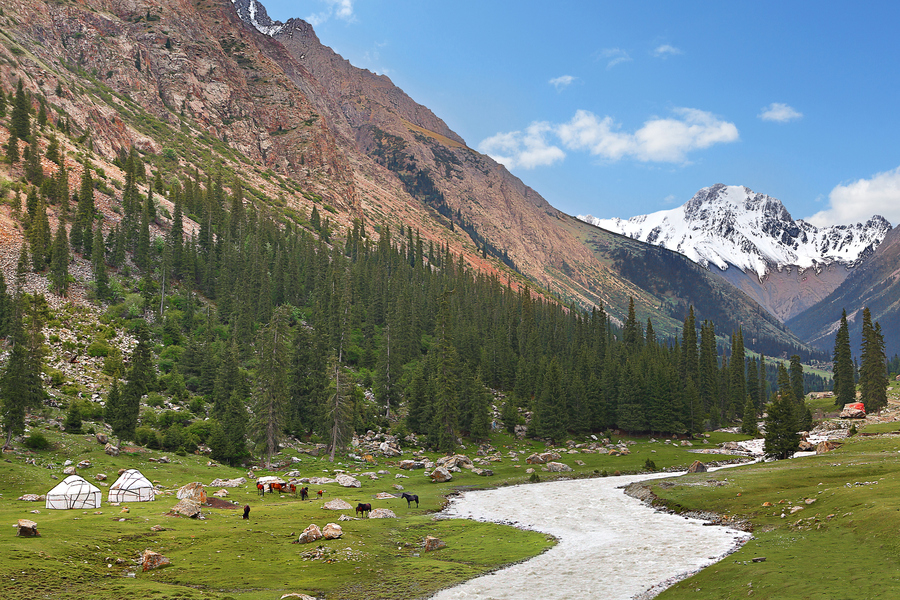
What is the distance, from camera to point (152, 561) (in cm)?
3123

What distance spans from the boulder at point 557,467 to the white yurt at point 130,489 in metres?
55.1

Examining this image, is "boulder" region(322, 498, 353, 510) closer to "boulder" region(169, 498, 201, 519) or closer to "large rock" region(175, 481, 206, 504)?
"large rock" region(175, 481, 206, 504)

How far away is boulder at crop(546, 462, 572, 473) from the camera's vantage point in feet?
276

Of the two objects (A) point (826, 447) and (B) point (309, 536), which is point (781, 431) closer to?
(A) point (826, 447)

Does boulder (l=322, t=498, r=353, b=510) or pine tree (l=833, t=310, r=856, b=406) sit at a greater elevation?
pine tree (l=833, t=310, r=856, b=406)

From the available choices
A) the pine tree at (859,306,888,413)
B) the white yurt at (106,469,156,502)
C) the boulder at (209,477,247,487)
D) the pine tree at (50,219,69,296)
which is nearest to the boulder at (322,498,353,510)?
the boulder at (209,477,247,487)

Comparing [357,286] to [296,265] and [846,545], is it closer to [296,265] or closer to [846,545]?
[296,265]

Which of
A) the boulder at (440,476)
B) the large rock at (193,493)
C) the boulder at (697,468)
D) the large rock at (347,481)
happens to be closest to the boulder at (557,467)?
the boulder at (440,476)

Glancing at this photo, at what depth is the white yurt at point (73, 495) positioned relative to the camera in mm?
44312

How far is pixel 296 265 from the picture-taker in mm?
162375

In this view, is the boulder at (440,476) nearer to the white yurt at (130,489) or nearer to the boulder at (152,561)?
the white yurt at (130,489)

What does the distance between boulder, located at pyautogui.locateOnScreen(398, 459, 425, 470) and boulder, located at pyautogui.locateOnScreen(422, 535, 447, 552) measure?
43.4m

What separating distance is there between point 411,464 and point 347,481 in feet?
57.4

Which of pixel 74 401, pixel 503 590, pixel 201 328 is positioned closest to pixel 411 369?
pixel 201 328
